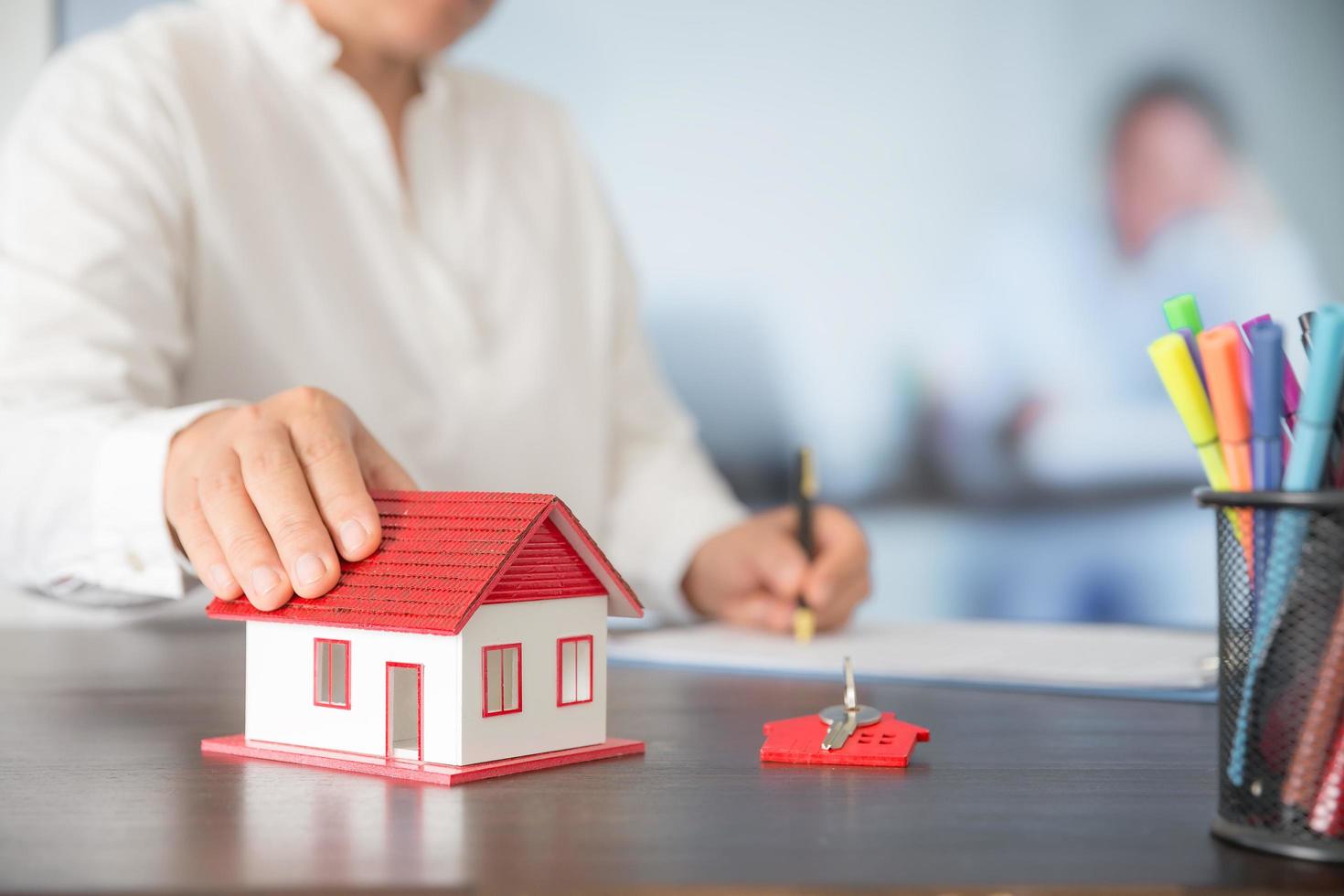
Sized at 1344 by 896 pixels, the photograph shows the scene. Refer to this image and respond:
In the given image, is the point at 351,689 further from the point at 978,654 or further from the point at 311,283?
the point at 311,283

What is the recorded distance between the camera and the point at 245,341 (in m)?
1.55

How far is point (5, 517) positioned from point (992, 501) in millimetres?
1989

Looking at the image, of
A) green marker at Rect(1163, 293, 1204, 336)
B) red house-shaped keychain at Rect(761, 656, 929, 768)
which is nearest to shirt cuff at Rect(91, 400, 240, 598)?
red house-shaped keychain at Rect(761, 656, 929, 768)

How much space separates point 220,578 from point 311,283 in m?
0.91

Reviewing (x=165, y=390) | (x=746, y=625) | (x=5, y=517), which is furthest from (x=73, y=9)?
(x=746, y=625)

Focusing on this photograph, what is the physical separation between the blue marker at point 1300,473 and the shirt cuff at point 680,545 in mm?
1077

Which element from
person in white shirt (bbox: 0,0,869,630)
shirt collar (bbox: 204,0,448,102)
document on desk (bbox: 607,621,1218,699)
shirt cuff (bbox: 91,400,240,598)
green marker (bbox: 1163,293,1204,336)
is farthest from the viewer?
shirt collar (bbox: 204,0,448,102)

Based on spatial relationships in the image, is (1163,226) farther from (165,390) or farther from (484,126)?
(165,390)

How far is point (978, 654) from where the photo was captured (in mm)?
1160

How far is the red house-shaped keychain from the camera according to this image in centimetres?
68

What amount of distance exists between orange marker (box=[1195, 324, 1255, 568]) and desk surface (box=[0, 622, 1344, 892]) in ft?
0.47

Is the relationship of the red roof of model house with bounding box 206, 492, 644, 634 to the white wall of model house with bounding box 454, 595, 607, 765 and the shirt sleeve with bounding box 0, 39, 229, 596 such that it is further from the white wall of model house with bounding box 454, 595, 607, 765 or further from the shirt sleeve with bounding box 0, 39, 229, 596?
the shirt sleeve with bounding box 0, 39, 229, 596

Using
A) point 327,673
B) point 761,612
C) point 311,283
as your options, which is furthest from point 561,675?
point 311,283

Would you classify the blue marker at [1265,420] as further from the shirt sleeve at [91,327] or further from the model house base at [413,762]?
the shirt sleeve at [91,327]
